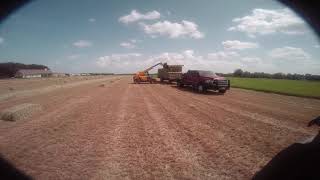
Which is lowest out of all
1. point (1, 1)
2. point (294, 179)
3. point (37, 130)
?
point (37, 130)

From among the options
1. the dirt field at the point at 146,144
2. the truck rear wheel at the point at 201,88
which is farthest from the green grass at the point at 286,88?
the dirt field at the point at 146,144

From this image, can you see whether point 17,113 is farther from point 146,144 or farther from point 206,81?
point 206,81

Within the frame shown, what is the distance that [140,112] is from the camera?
517 inches

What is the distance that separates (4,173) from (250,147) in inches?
223

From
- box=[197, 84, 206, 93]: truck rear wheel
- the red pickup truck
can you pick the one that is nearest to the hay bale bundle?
the red pickup truck

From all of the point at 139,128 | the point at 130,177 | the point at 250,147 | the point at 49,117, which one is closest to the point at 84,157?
the point at 130,177

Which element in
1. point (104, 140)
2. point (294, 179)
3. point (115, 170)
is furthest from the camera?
point (104, 140)

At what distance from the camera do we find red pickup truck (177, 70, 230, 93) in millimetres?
25219

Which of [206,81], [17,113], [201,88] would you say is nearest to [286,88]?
[201,88]

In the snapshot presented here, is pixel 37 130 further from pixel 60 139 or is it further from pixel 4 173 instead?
pixel 4 173

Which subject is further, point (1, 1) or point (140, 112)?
point (140, 112)

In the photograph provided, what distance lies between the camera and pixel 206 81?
25.6 metres

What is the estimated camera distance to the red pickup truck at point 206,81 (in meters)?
25.2

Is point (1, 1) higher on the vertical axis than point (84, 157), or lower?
higher
